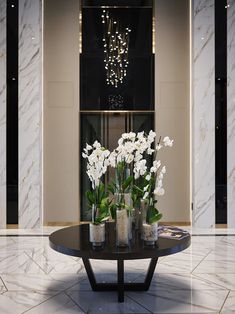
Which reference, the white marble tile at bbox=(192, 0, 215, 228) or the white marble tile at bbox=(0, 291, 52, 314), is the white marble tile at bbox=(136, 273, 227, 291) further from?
the white marble tile at bbox=(192, 0, 215, 228)

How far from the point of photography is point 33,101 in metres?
6.57

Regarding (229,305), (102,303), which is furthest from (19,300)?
(229,305)

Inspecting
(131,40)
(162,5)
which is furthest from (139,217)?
(162,5)

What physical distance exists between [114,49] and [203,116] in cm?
207

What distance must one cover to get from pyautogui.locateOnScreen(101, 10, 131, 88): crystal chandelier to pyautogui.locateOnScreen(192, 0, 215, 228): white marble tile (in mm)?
1286

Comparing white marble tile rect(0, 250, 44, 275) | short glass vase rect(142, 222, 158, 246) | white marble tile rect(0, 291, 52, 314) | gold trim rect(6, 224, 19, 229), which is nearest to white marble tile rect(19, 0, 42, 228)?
gold trim rect(6, 224, 19, 229)

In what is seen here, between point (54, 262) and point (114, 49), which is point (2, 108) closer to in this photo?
point (114, 49)

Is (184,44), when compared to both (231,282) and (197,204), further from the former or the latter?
(231,282)

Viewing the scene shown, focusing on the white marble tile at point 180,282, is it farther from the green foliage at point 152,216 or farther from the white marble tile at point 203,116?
the white marble tile at point 203,116

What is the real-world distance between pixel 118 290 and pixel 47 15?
17.7 feet

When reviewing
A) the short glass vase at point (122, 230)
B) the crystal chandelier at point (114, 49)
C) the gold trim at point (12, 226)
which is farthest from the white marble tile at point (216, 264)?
the crystal chandelier at point (114, 49)

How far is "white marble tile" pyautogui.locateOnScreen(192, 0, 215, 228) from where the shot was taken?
6570 millimetres

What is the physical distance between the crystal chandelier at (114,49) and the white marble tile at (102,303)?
4290 millimetres

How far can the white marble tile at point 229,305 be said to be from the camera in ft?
10.1
